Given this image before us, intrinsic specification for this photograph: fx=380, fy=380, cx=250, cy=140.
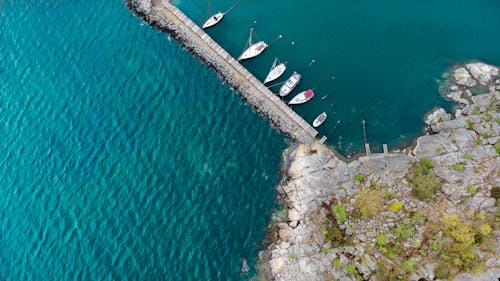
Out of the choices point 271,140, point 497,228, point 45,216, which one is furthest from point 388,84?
point 45,216

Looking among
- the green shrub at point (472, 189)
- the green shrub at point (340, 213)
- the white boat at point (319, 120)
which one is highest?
the white boat at point (319, 120)

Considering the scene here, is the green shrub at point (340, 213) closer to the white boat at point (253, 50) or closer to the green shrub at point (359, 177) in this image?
the green shrub at point (359, 177)

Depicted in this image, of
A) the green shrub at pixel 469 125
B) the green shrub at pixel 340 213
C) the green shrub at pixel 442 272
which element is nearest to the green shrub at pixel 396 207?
the green shrub at pixel 340 213

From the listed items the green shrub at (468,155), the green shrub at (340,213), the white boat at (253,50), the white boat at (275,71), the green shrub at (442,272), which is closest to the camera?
the green shrub at (442,272)

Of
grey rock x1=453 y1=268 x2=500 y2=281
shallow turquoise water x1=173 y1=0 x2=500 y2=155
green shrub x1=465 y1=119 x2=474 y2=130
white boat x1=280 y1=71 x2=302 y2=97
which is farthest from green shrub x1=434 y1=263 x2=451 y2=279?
white boat x1=280 y1=71 x2=302 y2=97

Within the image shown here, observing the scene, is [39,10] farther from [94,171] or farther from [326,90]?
[326,90]

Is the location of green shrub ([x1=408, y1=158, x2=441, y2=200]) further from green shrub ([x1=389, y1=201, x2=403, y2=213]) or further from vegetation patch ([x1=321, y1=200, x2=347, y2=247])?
vegetation patch ([x1=321, y1=200, x2=347, y2=247])

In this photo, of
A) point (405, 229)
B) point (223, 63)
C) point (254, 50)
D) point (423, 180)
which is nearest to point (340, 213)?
point (405, 229)
